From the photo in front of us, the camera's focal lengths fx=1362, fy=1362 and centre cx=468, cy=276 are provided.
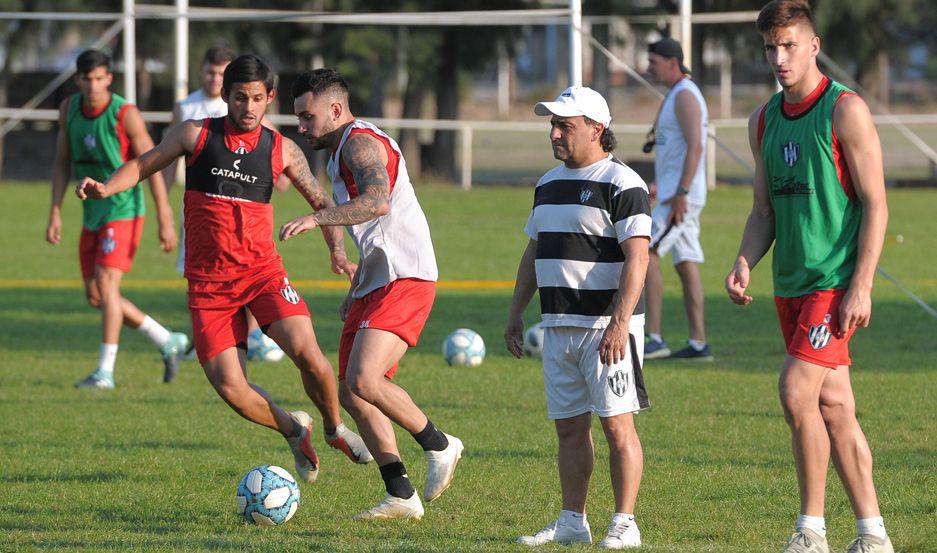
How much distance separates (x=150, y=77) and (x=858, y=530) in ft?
101

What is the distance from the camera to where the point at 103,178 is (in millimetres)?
9703

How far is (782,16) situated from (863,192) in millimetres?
707

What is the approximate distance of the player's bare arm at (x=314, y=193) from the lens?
6.68 m

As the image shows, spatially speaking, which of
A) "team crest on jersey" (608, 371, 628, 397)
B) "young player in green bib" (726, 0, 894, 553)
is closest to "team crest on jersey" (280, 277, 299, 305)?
"team crest on jersey" (608, 371, 628, 397)

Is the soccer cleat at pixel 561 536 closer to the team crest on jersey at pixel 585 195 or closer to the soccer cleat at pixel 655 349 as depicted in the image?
the team crest on jersey at pixel 585 195

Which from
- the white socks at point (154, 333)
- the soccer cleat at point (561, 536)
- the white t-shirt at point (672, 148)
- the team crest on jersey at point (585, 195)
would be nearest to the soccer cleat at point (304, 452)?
the soccer cleat at point (561, 536)

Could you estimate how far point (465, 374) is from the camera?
9953mm

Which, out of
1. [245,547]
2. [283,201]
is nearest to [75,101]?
[245,547]

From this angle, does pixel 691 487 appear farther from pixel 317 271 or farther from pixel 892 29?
pixel 892 29

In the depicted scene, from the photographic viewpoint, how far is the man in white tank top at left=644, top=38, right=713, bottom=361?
33.7 ft

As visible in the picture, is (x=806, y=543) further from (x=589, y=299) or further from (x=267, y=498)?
(x=267, y=498)

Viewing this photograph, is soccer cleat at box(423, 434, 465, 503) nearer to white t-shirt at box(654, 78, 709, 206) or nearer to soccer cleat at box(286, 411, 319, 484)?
soccer cleat at box(286, 411, 319, 484)

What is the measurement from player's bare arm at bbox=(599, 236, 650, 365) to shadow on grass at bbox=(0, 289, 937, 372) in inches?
196

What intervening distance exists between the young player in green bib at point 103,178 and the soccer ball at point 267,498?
145 inches
